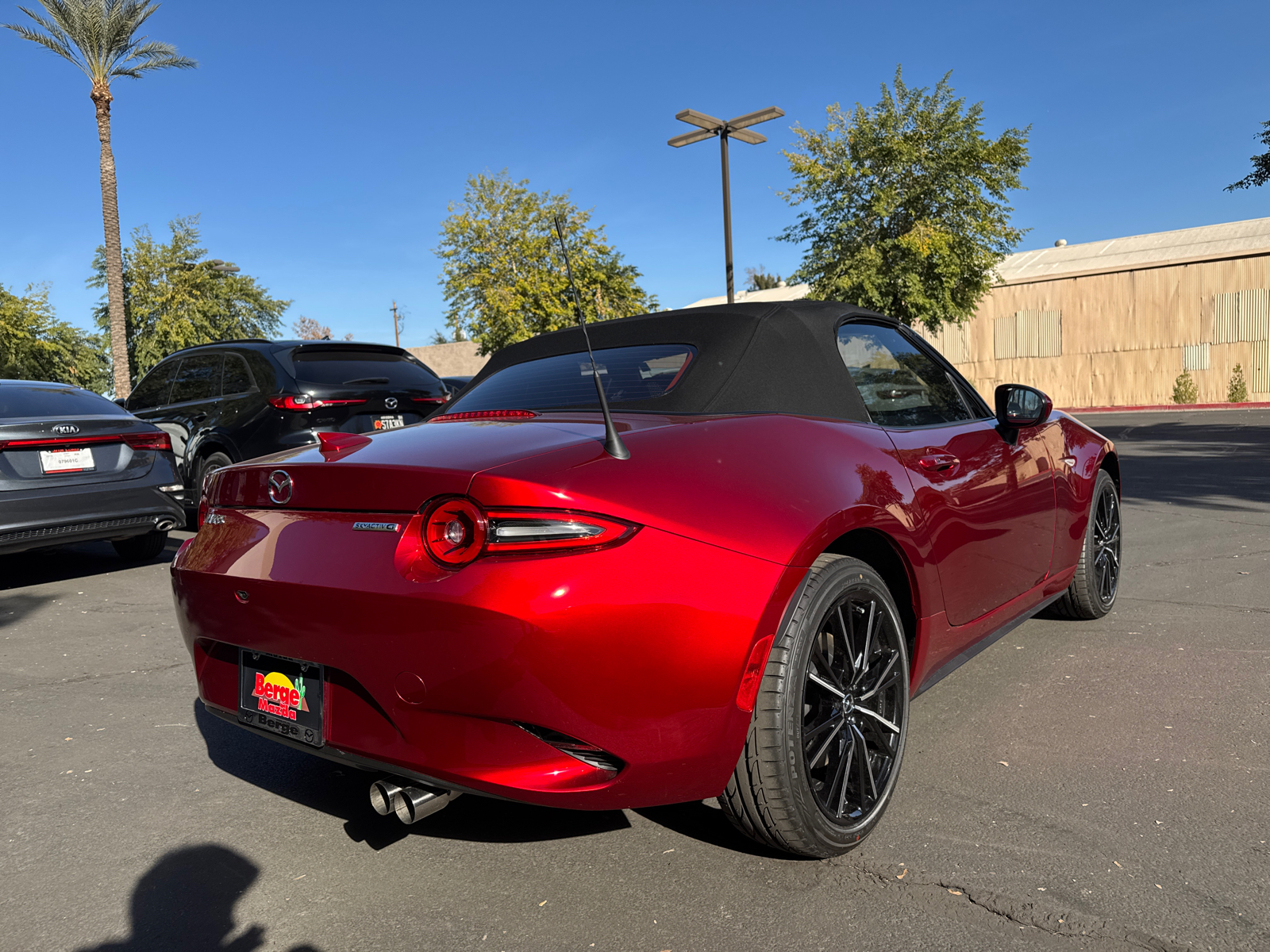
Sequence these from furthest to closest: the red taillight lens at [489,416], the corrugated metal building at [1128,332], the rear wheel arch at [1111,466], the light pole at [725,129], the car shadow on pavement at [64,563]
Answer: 1. the corrugated metal building at [1128,332]
2. the light pole at [725,129]
3. the car shadow on pavement at [64,563]
4. the rear wheel arch at [1111,466]
5. the red taillight lens at [489,416]

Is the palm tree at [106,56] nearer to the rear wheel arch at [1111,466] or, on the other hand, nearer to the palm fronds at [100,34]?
the palm fronds at [100,34]

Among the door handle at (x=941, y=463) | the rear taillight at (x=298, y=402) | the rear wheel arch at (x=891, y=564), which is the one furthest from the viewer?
the rear taillight at (x=298, y=402)

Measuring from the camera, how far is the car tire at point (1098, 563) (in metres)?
4.54

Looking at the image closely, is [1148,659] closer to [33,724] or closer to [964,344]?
[33,724]

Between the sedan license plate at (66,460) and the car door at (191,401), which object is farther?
the car door at (191,401)

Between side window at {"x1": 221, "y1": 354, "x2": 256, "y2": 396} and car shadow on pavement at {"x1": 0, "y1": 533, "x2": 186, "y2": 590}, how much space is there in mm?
1416

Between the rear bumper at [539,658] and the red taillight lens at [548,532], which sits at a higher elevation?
the red taillight lens at [548,532]

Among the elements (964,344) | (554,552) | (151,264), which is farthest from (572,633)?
(151,264)

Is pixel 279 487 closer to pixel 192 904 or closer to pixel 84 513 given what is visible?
pixel 192 904

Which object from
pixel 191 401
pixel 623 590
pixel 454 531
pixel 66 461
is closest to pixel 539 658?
pixel 623 590

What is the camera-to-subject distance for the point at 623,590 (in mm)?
2090

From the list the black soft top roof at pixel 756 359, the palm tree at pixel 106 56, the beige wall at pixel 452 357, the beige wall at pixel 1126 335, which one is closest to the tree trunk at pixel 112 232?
the palm tree at pixel 106 56

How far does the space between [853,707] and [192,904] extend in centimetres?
176

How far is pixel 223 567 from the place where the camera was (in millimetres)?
2574
